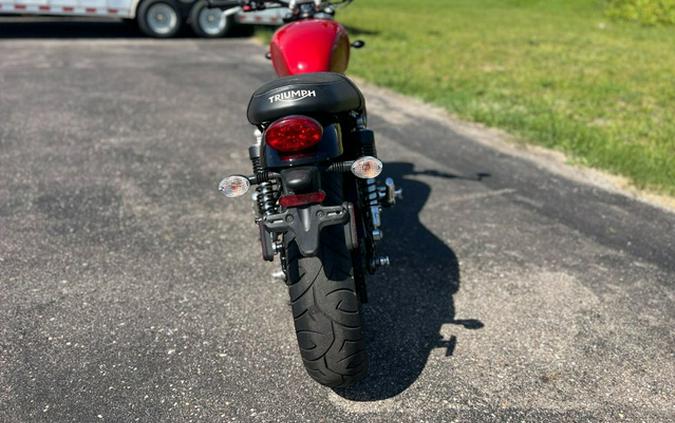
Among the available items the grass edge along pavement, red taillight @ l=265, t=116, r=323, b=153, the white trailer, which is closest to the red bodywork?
red taillight @ l=265, t=116, r=323, b=153

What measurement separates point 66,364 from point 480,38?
15.6 metres

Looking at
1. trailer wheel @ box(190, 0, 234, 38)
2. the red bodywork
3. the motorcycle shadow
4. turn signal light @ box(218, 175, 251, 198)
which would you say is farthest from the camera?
trailer wheel @ box(190, 0, 234, 38)

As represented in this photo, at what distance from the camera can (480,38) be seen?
54.6 feet

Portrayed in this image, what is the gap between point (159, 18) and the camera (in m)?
16.1

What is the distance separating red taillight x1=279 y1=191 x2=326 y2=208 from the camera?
2.81 meters

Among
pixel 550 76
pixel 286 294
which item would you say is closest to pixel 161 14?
pixel 550 76

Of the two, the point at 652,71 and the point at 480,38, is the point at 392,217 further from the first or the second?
the point at 480,38

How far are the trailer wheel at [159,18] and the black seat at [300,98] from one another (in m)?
14.4

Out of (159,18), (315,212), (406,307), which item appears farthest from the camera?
(159,18)

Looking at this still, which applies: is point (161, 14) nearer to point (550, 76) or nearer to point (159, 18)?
point (159, 18)

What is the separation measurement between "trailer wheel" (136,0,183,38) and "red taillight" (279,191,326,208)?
14714 millimetres

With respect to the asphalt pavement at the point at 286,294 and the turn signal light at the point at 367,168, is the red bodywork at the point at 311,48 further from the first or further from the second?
the asphalt pavement at the point at 286,294

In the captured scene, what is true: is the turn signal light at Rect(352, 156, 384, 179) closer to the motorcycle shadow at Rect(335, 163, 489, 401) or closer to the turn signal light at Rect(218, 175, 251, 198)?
the turn signal light at Rect(218, 175, 251, 198)

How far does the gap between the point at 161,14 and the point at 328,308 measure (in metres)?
15.3
